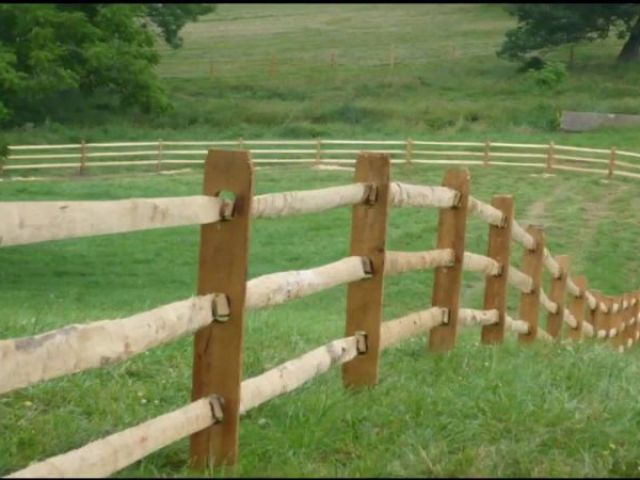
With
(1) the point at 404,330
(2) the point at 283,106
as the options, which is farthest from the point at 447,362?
(2) the point at 283,106

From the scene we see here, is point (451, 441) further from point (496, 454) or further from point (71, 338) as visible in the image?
point (71, 338)

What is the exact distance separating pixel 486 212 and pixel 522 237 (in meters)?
1.38

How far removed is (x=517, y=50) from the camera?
15680 mm

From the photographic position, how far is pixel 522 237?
32.9 feet

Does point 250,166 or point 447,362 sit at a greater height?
point 250,166

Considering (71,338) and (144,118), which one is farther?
(144,118)

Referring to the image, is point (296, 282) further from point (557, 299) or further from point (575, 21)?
point (557, 299)

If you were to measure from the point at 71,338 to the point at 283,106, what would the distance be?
2713cm

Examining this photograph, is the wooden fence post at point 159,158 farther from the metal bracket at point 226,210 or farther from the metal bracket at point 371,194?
the metal bracket at point 226,210

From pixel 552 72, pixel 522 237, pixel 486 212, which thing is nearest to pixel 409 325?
pixel 486 212

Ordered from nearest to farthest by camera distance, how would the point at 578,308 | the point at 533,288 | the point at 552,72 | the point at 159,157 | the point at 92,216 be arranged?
1. the point at 92,216
2. the point at 533,288
3. the point at 578,308
4. the point at 552,72
5. the point at 159,157

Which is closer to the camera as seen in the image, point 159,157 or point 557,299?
point 557,299

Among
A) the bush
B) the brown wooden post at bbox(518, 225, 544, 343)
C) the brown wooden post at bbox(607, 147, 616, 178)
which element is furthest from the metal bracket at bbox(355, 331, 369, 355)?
the brown wooden post at bbox(607, 147, 616, 178)

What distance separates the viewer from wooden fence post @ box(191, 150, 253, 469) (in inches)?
191
